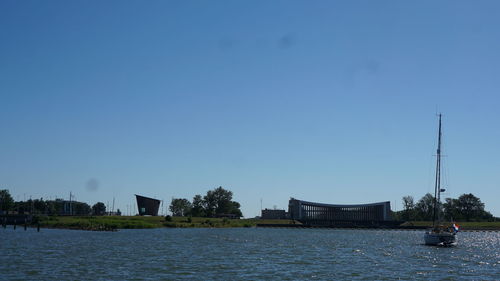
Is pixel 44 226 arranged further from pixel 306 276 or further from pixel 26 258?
pixel 306 276

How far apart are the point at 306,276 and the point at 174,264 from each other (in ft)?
47.4

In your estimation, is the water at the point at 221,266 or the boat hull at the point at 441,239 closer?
the water at the point at 221,266

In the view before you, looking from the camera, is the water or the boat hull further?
the boat hull

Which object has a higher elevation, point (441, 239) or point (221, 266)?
point (221, 266)

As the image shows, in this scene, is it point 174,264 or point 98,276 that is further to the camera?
point 174,264

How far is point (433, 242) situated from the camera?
87.9m

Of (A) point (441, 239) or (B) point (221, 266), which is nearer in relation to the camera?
(B) point (221, 266)

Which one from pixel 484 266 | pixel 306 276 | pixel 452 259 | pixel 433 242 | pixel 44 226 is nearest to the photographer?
pixel 306 276

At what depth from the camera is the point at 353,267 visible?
172 ft

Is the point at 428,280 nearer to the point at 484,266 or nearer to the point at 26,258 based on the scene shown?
the point at 484,266

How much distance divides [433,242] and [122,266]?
59379 millimetres

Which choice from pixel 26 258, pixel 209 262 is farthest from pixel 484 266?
pixel 26 258

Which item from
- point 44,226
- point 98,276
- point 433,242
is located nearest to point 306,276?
point 98,276

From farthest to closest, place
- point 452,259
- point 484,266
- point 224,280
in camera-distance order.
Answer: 1. point 452,259
2. point 484,266
3. point 224,280
